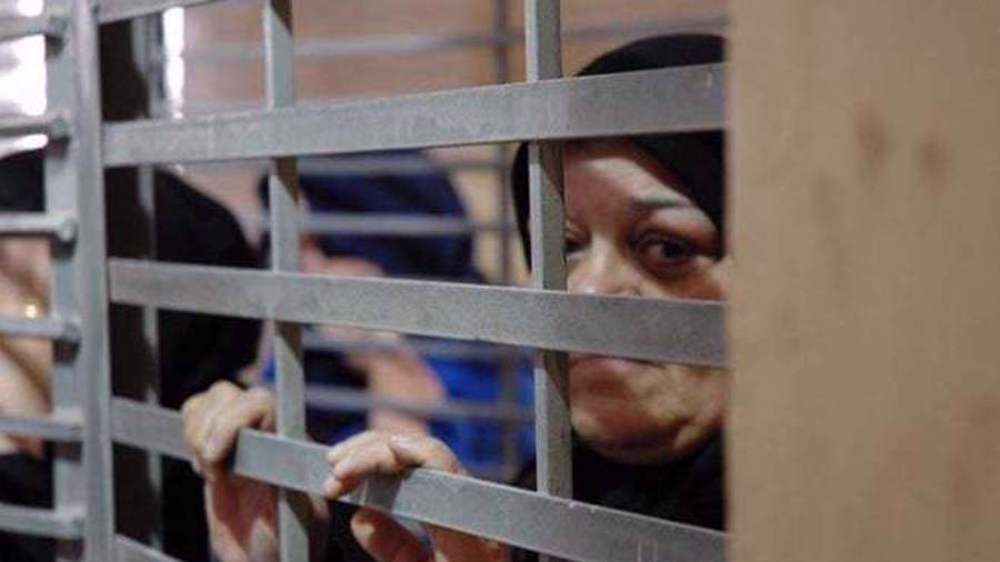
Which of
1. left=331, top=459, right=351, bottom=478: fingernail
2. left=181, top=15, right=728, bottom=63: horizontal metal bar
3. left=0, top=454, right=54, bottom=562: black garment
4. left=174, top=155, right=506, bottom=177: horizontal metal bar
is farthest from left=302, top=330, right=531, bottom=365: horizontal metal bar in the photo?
left=331, top=459, right=351, bottom=478: fingernail

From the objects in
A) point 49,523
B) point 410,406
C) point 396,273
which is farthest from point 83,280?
point 396,273

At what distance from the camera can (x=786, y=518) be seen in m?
Result: 0.79

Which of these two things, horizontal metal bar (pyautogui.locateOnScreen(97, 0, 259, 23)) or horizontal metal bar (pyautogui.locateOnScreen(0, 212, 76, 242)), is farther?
horizontal metal bar (pyautogui.locateOnScreen(0, 212, 76, 242))

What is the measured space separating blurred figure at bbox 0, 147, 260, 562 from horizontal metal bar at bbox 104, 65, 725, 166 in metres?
0.56

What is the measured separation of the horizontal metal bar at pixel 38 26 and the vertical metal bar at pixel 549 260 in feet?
2.34

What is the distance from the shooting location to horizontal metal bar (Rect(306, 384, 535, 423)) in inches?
120

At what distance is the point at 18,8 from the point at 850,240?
2.98 metres

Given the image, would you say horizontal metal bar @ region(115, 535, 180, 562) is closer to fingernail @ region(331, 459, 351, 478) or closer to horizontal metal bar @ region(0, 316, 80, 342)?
horizontal metal bar @ region(0, 316, 80, 342)

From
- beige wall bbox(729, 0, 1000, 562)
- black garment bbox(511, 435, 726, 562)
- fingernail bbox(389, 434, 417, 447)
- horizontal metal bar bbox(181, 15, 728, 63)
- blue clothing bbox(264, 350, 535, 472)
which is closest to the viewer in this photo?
beige wall bbox(729, 0, 1000, 562)

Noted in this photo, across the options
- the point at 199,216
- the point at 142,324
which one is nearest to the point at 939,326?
the point at 142,324

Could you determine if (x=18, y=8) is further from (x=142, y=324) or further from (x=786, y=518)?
(x=786, y=518)

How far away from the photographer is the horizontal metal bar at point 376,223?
3398 mm

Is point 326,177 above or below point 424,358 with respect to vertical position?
above

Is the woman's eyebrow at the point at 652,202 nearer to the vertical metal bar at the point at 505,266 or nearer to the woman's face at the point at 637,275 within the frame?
the woman's face at the point at 637,275
